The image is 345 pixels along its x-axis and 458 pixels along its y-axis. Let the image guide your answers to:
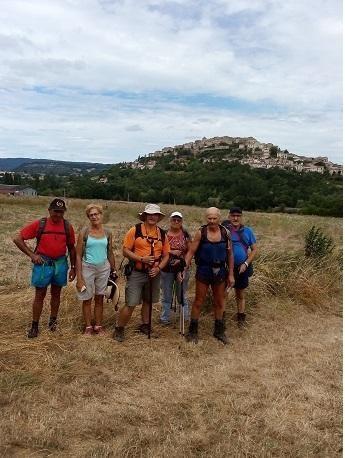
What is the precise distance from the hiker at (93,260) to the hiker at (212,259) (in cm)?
88

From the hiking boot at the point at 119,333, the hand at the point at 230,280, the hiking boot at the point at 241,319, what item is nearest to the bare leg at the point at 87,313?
the hiking boot at the point at 119,333

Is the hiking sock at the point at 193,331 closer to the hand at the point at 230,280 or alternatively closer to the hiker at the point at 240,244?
the hand at the point at 230,280

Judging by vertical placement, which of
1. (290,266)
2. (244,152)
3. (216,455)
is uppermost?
(244,152)

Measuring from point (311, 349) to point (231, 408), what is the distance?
181cm

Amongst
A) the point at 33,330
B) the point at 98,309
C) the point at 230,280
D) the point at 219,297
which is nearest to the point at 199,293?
the point at 219,297

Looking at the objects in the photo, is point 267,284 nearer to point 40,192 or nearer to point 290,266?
point 290,266

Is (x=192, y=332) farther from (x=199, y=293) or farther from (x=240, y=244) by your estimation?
(x=240, y=244)

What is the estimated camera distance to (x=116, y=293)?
520 centimetres

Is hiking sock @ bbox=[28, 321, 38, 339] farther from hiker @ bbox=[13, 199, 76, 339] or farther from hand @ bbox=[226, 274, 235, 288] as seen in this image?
hand @ bbox=[226, 274, 235, 288]

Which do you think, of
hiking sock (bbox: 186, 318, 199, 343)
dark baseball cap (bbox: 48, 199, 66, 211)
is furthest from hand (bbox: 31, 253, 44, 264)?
hiking sock (bbox: 186, 318, 199, 343)

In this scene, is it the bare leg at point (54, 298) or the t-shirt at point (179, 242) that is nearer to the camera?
the bare leg at point (54, 298)

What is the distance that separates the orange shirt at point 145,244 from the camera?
15.5ft

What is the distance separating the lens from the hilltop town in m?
75.4

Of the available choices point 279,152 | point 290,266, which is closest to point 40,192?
point 279,152
